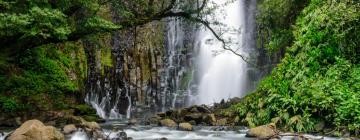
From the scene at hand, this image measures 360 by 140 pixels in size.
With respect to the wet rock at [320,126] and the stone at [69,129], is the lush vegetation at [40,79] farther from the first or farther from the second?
the wet rock at [320,126]

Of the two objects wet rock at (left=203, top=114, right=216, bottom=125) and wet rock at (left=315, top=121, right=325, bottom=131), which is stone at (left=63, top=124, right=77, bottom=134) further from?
wet rock at (left=315, top=121, right=325, bottom=131)

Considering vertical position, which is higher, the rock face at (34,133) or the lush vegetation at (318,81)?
the lush vegetation at (318,81)

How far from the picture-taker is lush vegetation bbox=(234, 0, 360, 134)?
38.1 feet

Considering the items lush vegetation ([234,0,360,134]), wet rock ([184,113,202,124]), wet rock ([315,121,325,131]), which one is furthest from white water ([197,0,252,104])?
wet rock ([315,121,325,131])

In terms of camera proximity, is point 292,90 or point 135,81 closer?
point 292,90

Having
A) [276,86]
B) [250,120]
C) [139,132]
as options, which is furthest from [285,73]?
[139,132]

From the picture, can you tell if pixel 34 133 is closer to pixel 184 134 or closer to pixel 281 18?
pixel 184 134

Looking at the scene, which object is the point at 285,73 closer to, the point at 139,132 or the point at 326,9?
the point at 326,9

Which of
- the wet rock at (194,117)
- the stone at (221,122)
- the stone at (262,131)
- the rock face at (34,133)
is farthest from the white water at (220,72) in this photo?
the rock face at (34,133)

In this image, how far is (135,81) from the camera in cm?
2330

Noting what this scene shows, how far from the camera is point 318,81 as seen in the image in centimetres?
1261

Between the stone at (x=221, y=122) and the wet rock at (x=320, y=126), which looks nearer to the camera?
the wet rock at (x=320, y=126)

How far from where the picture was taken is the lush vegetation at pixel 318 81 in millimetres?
11625

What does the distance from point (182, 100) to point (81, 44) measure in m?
6.04
